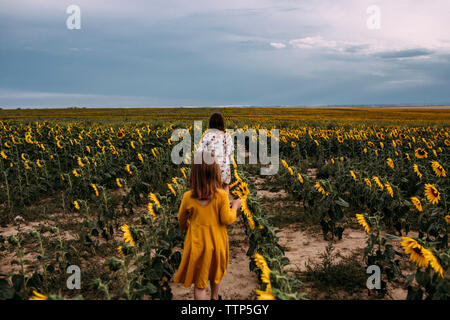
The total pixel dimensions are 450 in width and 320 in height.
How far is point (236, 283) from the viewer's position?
338cm

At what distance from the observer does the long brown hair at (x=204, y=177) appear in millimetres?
2543

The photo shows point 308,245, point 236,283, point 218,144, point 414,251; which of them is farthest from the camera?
point 308,245

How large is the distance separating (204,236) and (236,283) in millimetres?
1122

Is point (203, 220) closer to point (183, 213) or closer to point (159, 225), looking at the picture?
point (183, 213)

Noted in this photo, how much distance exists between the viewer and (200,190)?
101 inches

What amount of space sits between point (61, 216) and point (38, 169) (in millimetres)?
2767

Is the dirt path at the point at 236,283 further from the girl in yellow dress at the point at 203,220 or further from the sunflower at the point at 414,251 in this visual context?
the sunflower at the point at 414,251

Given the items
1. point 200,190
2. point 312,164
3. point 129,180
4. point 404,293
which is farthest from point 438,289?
point 312,164

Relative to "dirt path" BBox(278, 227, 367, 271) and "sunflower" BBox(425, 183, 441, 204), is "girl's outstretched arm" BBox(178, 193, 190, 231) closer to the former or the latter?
"dirt path" BBox(278, 227, 367, 271)

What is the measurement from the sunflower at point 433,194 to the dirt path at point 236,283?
249 cm

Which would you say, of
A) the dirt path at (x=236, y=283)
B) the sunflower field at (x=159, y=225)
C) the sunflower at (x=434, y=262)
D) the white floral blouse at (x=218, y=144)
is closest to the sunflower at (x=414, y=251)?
the sunflower field at (x=159, y=225)

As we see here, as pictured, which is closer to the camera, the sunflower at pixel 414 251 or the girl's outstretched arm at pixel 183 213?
the sunflower at pixel 414 251

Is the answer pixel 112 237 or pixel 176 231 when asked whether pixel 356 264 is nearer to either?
pixel 176 231

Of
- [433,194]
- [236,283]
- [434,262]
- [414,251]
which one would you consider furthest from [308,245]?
[434,262]
